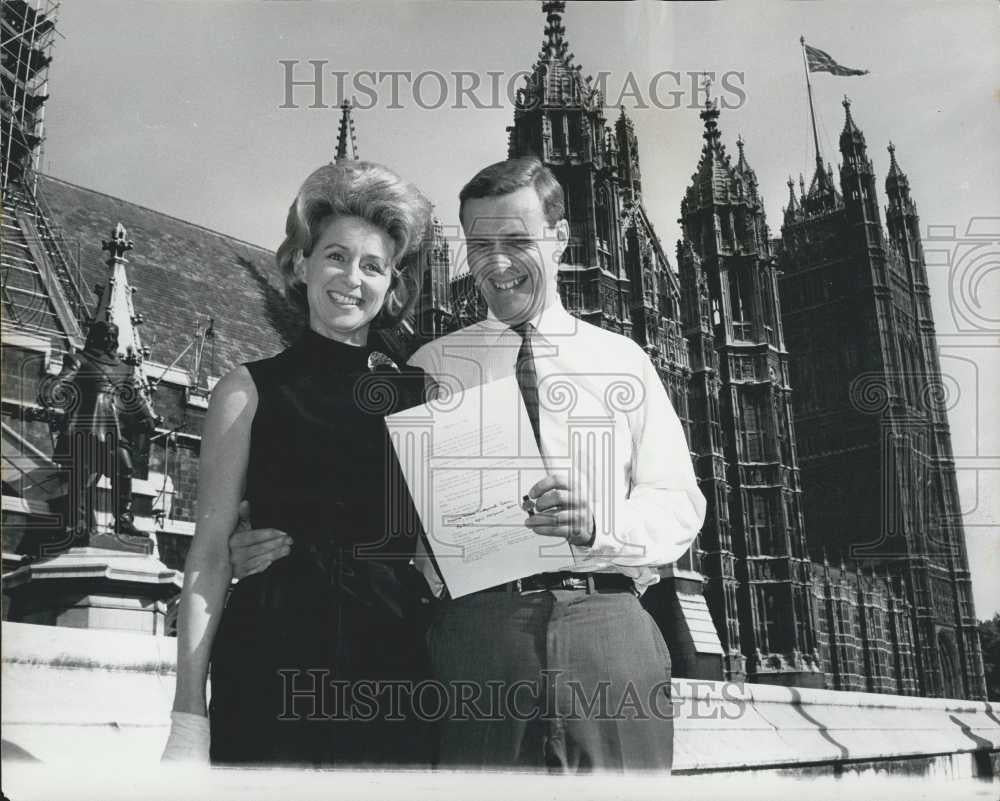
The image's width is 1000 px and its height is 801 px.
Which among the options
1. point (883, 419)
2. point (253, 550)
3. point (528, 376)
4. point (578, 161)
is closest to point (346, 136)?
point (578, 161)

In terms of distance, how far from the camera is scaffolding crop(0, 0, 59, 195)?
5.97 metres

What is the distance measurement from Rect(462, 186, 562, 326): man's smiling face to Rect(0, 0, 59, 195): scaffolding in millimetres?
2792

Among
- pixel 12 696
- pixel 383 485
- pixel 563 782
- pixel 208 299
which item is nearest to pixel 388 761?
pixel 563 782

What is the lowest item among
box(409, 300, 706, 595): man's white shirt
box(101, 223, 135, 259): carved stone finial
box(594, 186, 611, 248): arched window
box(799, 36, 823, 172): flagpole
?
box(409, 300, 706, 595): man's white shirt

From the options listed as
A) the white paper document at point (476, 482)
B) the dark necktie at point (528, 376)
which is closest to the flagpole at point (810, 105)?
the dark necktie at point (528, 376)

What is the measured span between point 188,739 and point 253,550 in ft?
2.96

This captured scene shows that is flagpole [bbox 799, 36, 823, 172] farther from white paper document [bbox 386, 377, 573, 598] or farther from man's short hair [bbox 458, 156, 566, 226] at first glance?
white paper document [bbox 386, 377, 573, 598]

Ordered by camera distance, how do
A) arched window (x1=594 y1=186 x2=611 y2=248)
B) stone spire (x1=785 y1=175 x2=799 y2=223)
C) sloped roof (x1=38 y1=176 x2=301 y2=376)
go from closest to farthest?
sloped roof (x1=38 y1=176 x2=301 y2=376)
arched window (x1=594 y1=186 x2=611 y2=248)
stone spire (x1=785 y1=175 x2=799 y2=223)

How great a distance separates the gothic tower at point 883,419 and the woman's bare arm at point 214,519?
3829 mm

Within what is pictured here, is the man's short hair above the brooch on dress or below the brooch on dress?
above

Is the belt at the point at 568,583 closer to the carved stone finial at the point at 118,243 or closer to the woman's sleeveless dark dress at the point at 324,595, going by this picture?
the woman's sleeveless dark dress at the point at 324,595

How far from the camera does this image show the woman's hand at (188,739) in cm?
449

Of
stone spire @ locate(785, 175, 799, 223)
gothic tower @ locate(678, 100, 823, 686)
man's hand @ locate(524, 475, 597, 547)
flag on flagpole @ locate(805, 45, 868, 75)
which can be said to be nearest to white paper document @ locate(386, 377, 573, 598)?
man's hand @ locate(524, 475, 597, 547)

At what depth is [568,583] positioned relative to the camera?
4.66 metres
